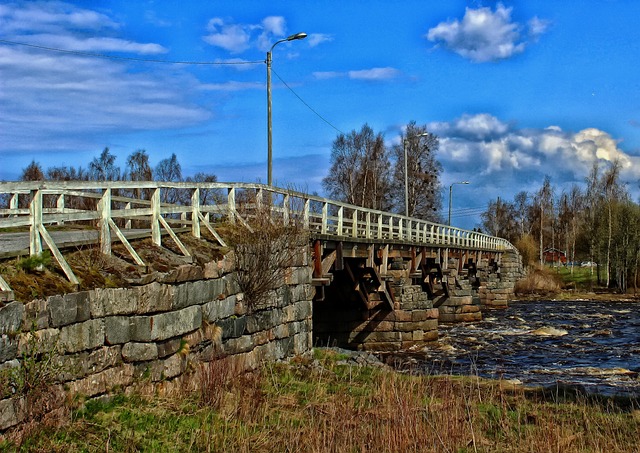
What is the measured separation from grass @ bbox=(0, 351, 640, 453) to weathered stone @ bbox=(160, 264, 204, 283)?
1312 mm

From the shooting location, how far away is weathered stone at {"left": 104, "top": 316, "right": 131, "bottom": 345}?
28.1 ft

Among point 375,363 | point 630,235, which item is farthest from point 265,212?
point 630,235

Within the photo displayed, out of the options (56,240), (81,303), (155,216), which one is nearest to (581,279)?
(155,216)

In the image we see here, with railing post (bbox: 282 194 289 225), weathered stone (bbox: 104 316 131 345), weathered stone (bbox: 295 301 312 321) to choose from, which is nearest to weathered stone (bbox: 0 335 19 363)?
weathered stone (bbox: 104 316 131 345)

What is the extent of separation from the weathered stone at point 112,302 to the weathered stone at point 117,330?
0.24ft

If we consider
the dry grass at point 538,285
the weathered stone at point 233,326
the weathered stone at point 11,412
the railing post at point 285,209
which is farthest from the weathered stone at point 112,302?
the dry grass at point 538,285

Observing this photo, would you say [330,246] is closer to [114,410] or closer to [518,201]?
[114,410]

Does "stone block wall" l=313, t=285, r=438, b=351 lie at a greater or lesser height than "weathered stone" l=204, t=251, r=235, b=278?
lesser

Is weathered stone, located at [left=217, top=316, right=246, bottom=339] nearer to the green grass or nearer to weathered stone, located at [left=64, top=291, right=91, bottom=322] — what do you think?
weathered stone, located at [left=64, top=291, right=91, bottom=322]

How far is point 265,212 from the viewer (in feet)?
46.5

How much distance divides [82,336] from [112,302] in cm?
68

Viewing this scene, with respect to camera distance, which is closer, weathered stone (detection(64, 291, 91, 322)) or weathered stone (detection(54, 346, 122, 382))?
weathered stone (detection(54, 346, 122, 382))

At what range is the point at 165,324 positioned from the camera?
9820 mm

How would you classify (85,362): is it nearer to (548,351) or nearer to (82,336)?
(82,336)
